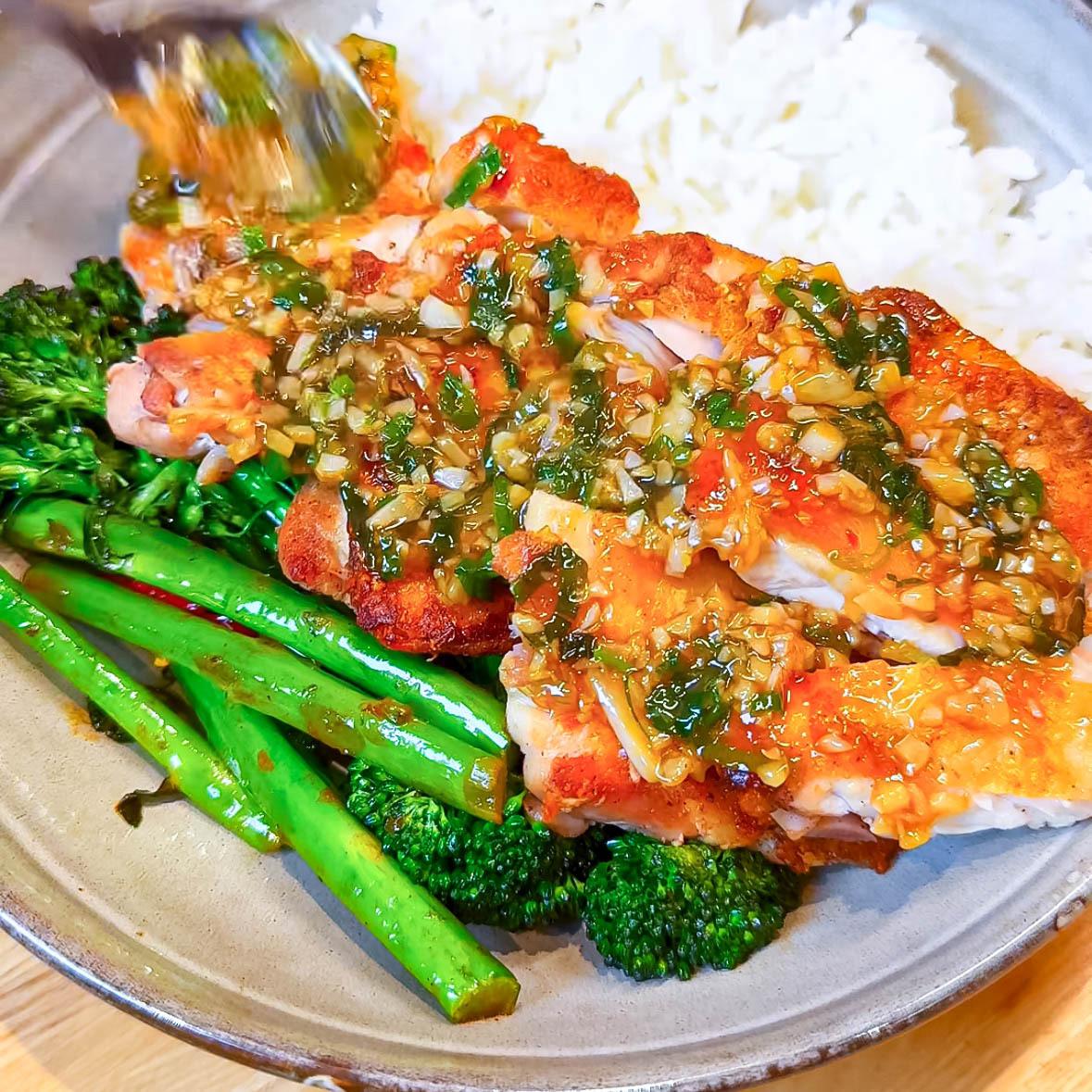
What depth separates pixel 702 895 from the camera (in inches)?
77.6

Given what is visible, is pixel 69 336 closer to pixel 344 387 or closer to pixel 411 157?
pixel 344 387

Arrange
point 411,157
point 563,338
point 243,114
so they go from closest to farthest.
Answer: point 563,338
point 243,114
point 411,157

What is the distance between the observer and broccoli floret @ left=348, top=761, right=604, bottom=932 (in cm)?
204

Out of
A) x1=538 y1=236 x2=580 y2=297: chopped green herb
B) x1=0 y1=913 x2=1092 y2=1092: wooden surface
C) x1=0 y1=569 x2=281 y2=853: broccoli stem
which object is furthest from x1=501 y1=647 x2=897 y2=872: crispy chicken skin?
x1=538 y1=236 x2=580 y2=297: chopped green herb

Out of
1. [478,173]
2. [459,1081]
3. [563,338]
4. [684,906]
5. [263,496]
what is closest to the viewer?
[459,1081]

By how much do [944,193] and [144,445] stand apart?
2362 millimetres

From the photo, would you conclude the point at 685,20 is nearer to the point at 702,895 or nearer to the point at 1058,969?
the point at 702,895

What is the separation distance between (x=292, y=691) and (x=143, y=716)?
403 millimetres

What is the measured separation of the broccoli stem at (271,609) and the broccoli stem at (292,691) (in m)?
0.04

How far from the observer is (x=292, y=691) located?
7.32 feet

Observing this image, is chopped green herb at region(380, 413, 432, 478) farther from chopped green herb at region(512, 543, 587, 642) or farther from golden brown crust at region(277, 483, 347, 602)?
chopped green herb at region(512, 543, 587, 642)

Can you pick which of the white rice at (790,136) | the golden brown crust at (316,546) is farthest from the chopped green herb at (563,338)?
the white rice at (790,136)

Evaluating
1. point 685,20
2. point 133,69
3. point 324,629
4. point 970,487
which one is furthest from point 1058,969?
point 133,69

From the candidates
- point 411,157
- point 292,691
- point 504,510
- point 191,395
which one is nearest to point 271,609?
point 292,691
